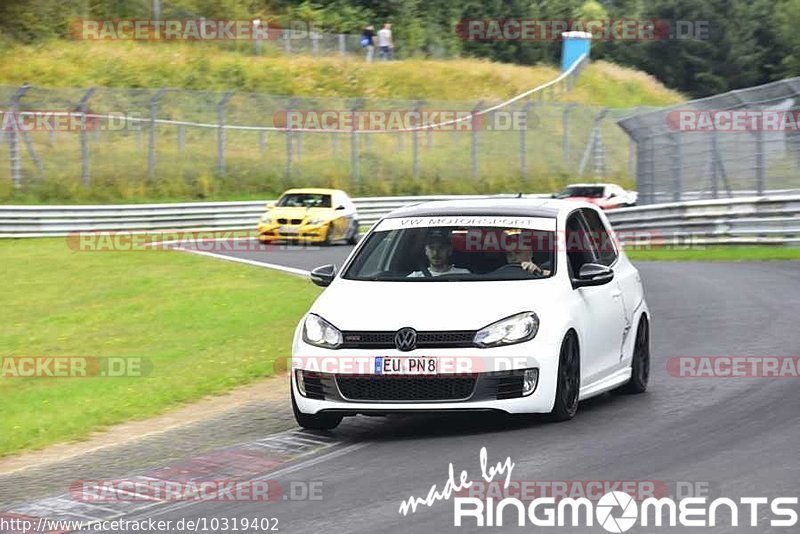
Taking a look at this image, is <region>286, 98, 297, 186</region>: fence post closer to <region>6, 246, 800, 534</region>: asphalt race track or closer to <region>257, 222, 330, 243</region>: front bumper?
<region>257, 222, 330, 243</region>: front bumper

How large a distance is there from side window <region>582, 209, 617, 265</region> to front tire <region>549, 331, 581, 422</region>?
138cm

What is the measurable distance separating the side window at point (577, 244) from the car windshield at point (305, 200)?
2228 cm

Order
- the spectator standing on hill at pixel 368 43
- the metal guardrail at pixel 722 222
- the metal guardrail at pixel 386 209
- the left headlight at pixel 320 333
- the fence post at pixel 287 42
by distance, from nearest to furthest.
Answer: the left headlight at pixel 320 333 → the metal guardrail at pixel 722 222 → the metal guardrail at pixel 386 209 → the fence post at pixel 287 42 → the spectator standing on hill at pixel 368 43

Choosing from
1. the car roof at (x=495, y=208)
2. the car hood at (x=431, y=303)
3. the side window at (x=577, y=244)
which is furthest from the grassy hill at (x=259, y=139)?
the car hood at (x=431, y=303)

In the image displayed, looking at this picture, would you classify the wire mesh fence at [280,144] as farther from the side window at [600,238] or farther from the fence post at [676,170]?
the side window at [600,238]

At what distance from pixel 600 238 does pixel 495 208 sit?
3.22ft

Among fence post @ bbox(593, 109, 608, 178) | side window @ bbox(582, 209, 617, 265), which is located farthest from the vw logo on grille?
fence post @ bbox(593, 109, 608, 178)

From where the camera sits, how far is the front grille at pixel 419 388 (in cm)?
959

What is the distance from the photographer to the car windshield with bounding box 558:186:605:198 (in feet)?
142

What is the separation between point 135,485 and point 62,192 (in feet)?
103

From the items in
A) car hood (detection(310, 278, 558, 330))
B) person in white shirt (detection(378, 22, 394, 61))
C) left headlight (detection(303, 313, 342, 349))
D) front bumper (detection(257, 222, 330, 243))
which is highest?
person in white shirt (detection(378, 22, 394, 61))

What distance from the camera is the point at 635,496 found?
25.0ft

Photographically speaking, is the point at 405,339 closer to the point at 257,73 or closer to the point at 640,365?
the point at 640,365

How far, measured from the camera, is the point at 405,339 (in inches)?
376
